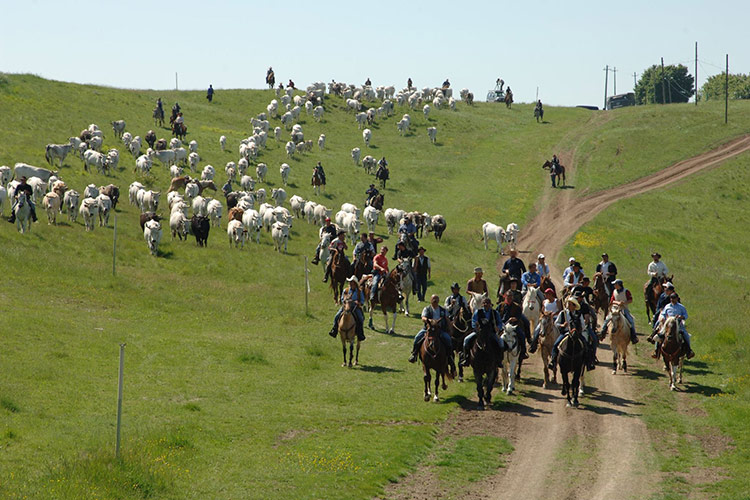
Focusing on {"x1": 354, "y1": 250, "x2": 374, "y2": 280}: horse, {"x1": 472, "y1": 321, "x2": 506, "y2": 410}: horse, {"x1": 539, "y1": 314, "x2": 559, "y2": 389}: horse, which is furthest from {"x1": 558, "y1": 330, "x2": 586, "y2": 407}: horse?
{"x1": 354, "y1": 250, "x2": 374, "y2": 280}: horse

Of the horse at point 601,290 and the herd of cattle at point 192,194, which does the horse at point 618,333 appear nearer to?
the horse at point 601,290

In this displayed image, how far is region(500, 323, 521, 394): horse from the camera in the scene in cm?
2198

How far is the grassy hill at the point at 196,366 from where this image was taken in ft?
52.2

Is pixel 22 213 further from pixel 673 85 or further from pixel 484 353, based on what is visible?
pixel 673 85

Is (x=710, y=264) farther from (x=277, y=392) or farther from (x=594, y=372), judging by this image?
(x=277, y=392)

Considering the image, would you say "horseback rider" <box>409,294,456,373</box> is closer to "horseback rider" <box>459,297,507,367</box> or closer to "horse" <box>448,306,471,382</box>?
"horseback rider" <box>459,297,507,367</box>

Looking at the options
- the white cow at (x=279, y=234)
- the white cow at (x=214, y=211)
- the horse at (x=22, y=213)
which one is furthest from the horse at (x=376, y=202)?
the horse at (x=22, y=213)

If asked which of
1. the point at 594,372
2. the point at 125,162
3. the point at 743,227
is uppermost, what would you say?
the point at 125,162

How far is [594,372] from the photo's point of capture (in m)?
26.1

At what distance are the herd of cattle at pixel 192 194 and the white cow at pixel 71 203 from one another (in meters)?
0.04

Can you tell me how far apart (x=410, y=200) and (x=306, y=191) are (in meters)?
8.69

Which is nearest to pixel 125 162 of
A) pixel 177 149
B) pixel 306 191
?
pixel 177 149

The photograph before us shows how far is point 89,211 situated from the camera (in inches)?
1599

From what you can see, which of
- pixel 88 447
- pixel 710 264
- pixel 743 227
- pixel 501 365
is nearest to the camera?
pixel 88 447
